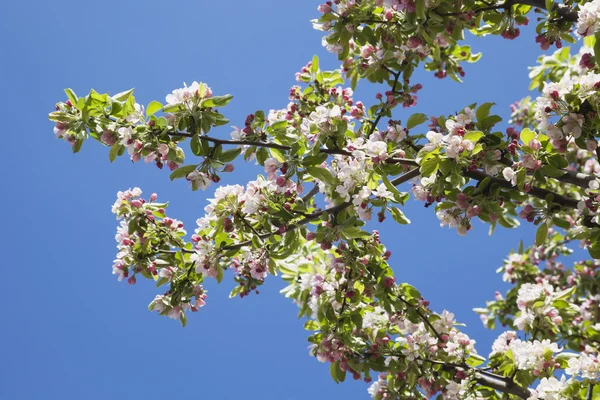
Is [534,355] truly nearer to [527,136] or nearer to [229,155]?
[527,136]

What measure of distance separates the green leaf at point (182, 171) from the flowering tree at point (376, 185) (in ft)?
0.04

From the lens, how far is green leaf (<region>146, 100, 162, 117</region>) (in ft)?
9.32

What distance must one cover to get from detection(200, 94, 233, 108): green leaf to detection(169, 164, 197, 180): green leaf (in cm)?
35

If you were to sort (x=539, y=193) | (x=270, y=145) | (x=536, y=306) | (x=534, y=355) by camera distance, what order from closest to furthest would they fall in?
(x=539, y=193), (x=270, y=145), (x=534, y=355), (x=536, y=306)

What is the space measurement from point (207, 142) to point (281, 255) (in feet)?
2.81

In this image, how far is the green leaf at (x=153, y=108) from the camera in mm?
2840

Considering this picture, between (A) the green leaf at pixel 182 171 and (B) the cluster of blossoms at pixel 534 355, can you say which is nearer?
(A) the green leaf at pixel 182 171

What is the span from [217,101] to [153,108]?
0.36 metres

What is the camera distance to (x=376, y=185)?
9.61ft

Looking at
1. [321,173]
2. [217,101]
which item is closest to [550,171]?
[321,173]

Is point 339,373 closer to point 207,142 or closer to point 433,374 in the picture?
point 433,374

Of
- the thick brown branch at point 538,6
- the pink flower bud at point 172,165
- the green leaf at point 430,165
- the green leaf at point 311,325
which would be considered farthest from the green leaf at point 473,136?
the green leaf at point 311,325

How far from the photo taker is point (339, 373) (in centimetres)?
374

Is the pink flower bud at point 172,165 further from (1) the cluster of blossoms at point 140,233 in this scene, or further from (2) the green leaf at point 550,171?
(2) the green leaf at point 550,171
